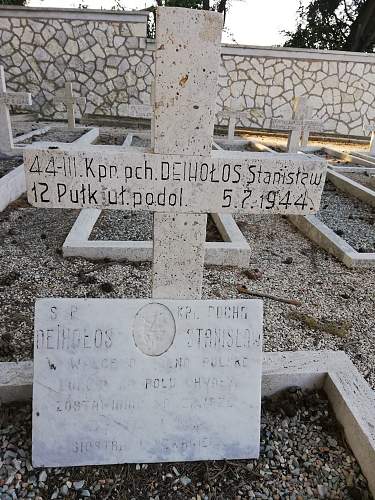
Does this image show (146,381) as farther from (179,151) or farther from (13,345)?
(13,345)

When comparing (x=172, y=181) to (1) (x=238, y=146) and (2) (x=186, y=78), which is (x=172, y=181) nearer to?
(2) (x=186, y=78)

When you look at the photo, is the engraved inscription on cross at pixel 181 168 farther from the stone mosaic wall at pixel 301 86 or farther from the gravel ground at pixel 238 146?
the stone mosaic wall at pixel 301 86

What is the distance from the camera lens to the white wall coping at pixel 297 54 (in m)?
12.6

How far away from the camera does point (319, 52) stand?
1266cm

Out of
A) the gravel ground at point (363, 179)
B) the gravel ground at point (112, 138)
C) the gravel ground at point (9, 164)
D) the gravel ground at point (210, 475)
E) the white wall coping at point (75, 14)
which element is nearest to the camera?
the gravel ground at point (210, 475)

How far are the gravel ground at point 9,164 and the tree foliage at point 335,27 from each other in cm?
1435

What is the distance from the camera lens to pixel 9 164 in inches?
248

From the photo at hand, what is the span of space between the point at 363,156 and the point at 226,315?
9037 mm

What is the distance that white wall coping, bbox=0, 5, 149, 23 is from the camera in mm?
11578

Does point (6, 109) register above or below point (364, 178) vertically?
above

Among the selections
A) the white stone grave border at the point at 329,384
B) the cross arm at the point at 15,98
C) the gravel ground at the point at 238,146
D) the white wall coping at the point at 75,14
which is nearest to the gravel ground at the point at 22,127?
the cross arm at the point at 15,98

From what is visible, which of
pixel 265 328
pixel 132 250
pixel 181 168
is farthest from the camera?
pixel 132 250

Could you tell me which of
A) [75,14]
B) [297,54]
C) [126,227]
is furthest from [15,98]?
[297,54]

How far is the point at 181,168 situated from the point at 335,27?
18196mm
